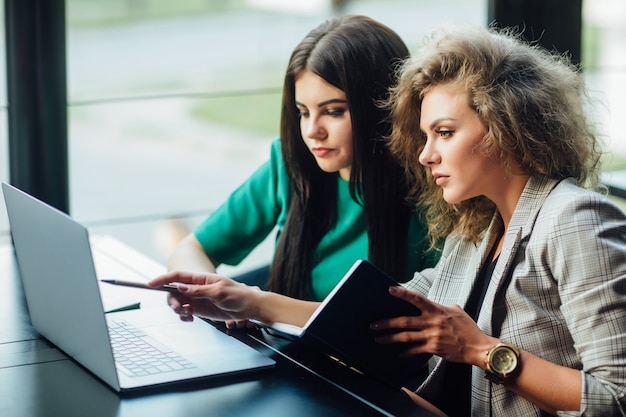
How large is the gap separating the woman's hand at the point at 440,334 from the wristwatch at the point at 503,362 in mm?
13

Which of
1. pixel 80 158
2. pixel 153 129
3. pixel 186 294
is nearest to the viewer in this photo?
pixel 186 294

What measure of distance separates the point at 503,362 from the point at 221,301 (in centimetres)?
47

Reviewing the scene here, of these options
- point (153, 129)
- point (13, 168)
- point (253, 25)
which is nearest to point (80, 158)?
point (153, 129)

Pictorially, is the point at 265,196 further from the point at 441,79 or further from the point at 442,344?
the point at 442,344

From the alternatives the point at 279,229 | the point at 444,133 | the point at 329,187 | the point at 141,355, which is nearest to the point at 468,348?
the point at 444,133

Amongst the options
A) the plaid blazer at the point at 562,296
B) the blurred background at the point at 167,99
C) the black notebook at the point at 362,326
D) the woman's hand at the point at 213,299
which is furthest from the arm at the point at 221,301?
the blurred background at the point at 167,99

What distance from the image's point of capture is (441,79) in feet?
5.31

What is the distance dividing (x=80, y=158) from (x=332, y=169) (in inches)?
321

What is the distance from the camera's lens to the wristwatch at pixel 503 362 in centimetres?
140

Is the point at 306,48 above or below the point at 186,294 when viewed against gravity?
above

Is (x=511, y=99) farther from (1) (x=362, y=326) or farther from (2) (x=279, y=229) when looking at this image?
(2) (x=279, y=229)

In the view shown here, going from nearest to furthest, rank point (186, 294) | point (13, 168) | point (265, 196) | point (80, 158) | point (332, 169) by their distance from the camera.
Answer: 1. point (186, 294)
2. point (332, 169)
3. point (265, 196)
4. point (13, 168)
5. point (80, 158)

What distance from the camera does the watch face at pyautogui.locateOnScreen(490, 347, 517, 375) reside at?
1.40 meters

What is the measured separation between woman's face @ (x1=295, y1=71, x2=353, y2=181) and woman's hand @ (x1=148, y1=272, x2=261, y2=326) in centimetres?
41
